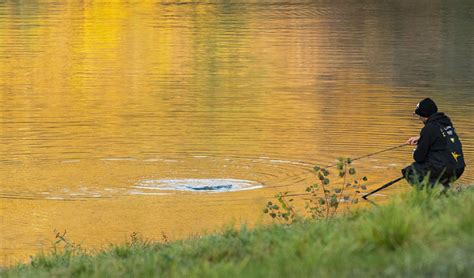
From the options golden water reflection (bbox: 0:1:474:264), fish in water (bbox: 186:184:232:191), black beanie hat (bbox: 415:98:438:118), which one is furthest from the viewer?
fish in water (bbox: 186:184:232:191)

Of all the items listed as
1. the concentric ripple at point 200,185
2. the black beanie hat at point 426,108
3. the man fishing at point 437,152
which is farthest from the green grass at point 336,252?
the concentric ripple at point 200,185

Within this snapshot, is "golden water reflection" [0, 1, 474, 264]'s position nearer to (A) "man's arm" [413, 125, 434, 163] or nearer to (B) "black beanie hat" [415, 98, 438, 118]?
(A) "man's arm" [413, 125, 434, 163]

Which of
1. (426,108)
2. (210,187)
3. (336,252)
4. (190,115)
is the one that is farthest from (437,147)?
(190,115)

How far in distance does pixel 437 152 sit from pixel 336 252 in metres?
5.58

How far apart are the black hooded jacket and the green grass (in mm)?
2194

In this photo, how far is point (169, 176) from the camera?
2214 centimetres

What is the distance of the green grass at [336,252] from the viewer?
8.45 m

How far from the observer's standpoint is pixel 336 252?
29.8 feet

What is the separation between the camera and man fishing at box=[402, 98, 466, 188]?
47.1ft

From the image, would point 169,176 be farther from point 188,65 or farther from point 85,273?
point 188,65

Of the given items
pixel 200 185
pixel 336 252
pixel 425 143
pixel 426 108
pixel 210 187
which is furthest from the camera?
pixel 200 185

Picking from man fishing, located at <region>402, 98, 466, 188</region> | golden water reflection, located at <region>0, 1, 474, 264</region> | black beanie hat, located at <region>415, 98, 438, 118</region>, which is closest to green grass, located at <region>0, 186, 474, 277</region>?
man fishing, located at <region>402, 98, 466, 188</region>

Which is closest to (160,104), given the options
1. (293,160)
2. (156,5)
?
(293,160)

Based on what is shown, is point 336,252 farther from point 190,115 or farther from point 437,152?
point 190,115
